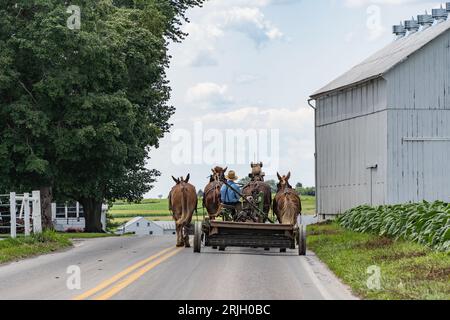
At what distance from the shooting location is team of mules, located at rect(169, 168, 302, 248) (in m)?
25.0

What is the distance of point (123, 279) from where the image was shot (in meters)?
17.1

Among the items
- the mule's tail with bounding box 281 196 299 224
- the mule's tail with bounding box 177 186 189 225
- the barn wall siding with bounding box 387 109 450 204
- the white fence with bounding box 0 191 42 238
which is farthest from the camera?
the barn wall siding with bounding box 387 109 450 204

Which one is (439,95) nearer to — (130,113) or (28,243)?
(130,113)

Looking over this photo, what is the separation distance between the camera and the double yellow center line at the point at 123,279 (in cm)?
1454

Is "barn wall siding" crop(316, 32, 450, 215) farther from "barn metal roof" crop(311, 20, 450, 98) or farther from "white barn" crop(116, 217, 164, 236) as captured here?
"white barn" crop(116, 217, 164, 236)

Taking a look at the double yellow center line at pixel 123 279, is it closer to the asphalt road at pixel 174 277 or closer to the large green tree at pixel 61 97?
the asphalt road at pixel 174 277

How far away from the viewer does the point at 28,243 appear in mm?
27469

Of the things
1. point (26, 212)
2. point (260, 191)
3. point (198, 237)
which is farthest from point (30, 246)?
point (260, 191)

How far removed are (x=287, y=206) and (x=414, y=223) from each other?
10.0 feet

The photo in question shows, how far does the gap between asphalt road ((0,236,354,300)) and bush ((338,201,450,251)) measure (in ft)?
7.59

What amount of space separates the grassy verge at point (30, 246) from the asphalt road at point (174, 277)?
24.9 inches

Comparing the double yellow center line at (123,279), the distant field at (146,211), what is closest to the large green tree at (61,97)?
the double yellow center line at (123,279)

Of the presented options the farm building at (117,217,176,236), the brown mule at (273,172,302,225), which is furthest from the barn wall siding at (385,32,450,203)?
the farm building at (117,217,176,236)

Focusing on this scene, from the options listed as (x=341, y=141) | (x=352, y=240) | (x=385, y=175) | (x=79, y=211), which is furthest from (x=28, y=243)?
(x=79, y=211)
